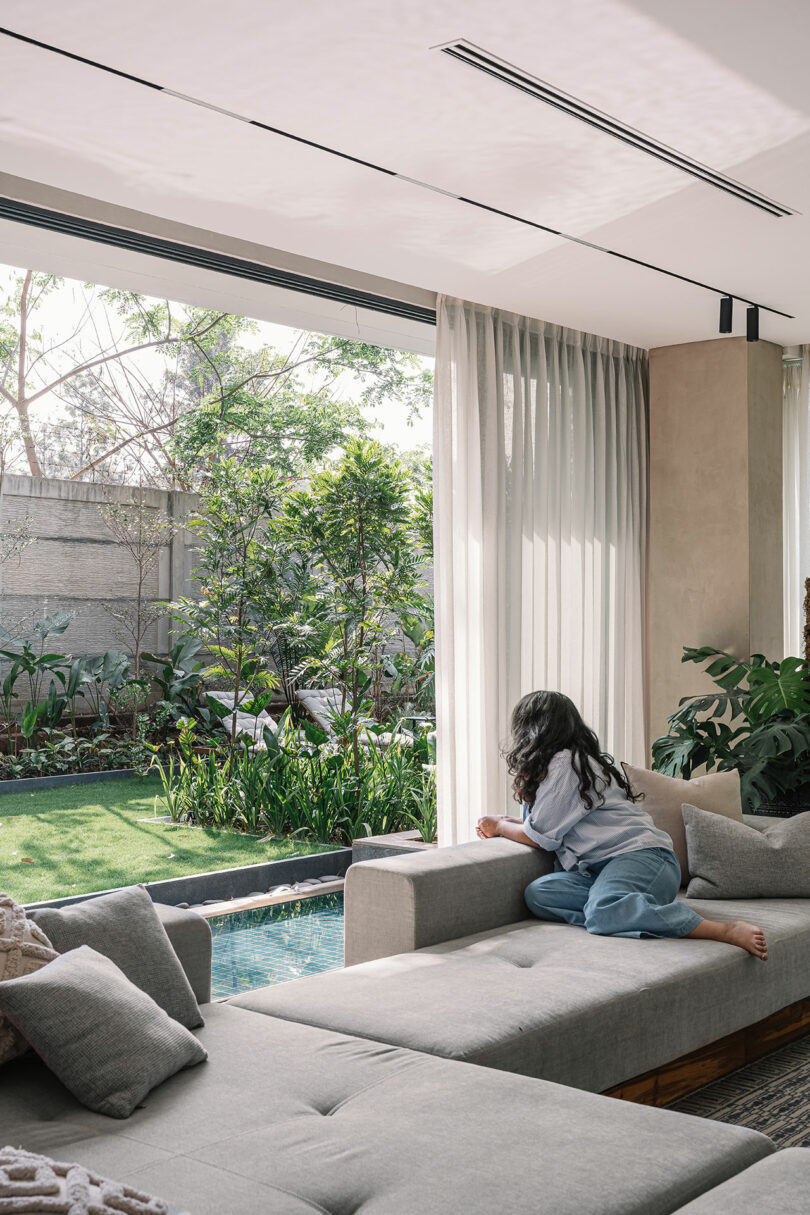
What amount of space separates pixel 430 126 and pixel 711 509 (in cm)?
324

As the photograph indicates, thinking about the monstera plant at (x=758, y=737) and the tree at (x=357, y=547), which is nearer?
the monstera plant at (x=758, y=737)

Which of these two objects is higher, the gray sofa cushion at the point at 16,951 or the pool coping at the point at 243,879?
the gray sofa cushion at the point at 16,951

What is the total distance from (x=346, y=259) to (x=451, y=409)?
100cm

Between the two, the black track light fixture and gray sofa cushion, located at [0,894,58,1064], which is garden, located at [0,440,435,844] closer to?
the black track light fixture

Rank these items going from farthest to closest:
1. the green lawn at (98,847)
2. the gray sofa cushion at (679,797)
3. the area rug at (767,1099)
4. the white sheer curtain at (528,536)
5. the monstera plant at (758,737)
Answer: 1. the green lawn at (98,847)
2. the white sheer curtain at (528,536)
3. the monstera plant at (758,737)
4. the gray sofa cushion at (679,797)
5. the area rug at (767,1099)

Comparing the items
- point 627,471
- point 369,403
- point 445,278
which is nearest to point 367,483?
point 627,471

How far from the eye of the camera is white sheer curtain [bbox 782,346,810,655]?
651 cm

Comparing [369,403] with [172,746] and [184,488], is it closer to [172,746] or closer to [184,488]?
[184,488]

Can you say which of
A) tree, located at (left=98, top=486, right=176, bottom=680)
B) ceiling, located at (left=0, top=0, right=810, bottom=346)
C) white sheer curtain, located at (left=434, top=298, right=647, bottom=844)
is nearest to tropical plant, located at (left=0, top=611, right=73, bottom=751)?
tree, located at (left=98, top=486, right=176, bottom=680)

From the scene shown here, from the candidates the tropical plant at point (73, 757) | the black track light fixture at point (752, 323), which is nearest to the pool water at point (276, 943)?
the black track light fixture at point (752, 323)

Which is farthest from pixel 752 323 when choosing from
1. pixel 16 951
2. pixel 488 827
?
pixel 16 951

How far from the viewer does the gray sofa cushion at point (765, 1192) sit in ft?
5.57

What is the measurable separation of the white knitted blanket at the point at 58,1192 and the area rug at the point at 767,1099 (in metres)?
1.81

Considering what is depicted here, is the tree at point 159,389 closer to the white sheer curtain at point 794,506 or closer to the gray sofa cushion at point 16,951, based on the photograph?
the white sheer curtain at point 794,506
